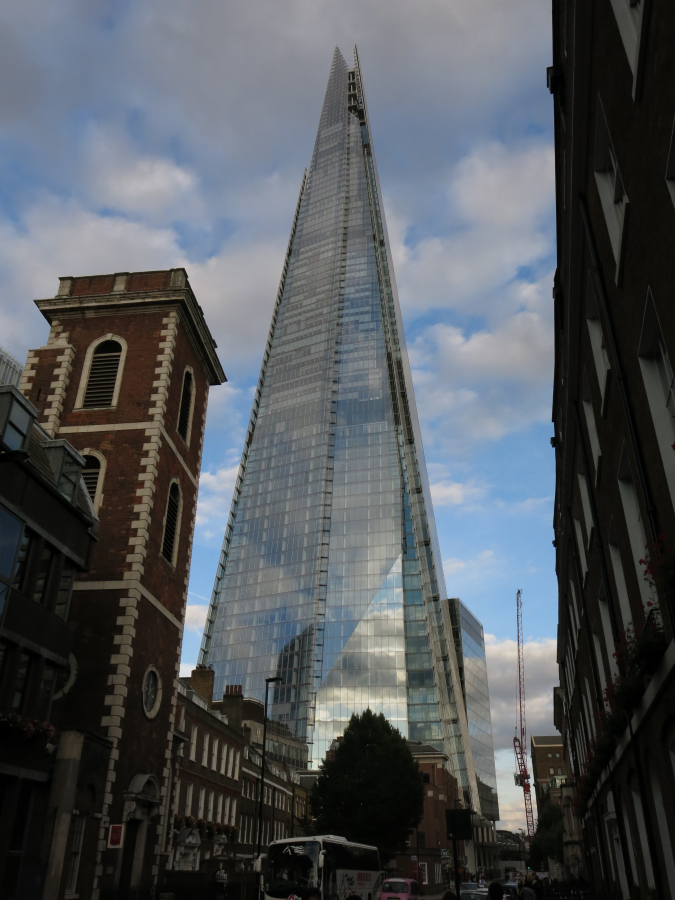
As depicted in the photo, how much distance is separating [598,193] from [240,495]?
130358 mm

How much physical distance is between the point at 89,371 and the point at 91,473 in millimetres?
5468

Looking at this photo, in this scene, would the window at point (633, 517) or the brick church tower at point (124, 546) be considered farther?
the brick church tower at point (124, 546)

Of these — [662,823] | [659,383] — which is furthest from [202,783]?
[659,383]

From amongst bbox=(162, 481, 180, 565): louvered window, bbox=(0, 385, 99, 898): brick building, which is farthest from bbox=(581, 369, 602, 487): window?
bbox=(162, 481, 180, 565): louvered window

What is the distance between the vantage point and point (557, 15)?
15328 mm

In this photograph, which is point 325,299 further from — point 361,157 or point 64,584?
point 64,584

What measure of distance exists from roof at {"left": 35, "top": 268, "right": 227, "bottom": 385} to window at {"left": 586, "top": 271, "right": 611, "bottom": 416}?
2215 cm

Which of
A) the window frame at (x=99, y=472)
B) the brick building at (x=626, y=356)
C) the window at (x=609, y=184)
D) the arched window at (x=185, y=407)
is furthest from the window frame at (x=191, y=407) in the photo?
the window at (x=609, y=184)

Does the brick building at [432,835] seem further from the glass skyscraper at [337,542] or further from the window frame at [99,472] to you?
the window frame at [99,472]

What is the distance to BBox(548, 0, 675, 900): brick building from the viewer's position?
31.0ft

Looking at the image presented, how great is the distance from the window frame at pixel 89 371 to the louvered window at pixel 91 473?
2600mm

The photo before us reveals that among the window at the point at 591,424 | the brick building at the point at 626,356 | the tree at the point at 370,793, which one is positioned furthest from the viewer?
the tree at the point at 370,793

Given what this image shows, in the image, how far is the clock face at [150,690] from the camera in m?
27.4

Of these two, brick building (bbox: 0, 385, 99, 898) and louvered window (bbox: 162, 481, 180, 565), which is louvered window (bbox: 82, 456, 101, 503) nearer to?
louvered window (bbox: 162, 481, 180, 565)
